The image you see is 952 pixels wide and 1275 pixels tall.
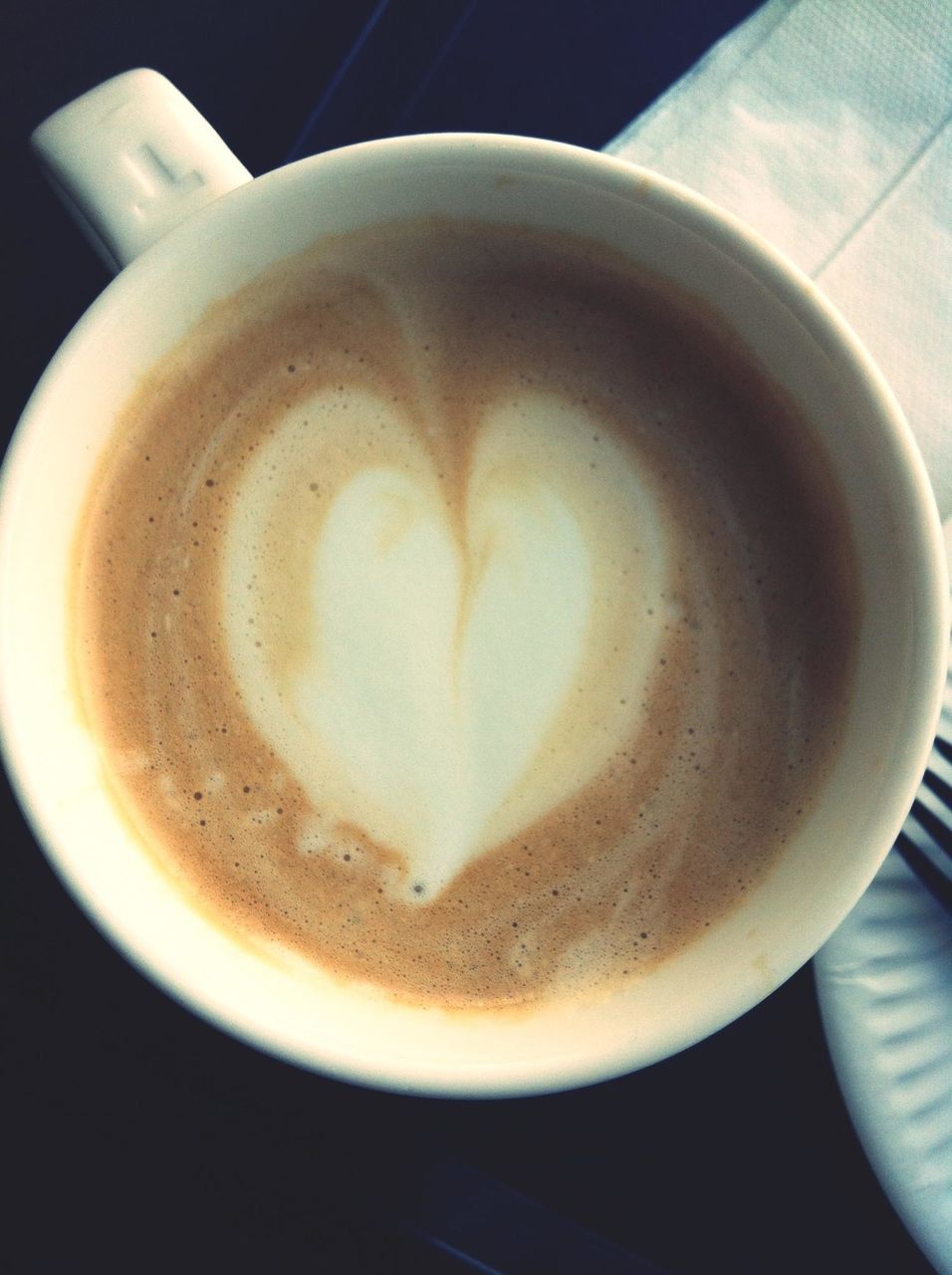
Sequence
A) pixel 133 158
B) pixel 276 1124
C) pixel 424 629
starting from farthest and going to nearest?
pixel 276 1124
pixel 424 629
pixel 133 158

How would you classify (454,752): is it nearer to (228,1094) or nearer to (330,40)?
(228,1094)

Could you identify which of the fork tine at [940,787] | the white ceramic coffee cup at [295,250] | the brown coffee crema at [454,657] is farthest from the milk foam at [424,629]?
the fork tine at [940,787]

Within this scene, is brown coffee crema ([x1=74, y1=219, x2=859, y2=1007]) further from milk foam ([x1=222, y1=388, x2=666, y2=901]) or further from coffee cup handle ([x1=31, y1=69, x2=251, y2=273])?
coffee cup handle ([x1=31, y1=69, x2=251, y2=273])

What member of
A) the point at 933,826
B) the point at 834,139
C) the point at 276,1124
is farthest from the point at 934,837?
the point at 276,1124

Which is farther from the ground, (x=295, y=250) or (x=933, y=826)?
(x=295, y=250)

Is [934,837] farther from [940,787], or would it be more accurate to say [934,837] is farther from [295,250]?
[295,250]

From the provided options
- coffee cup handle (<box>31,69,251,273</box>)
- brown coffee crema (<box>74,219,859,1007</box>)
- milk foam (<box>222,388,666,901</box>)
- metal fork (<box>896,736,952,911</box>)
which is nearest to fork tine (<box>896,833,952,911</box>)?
metal fork (<box>896,736,952,911</box>)

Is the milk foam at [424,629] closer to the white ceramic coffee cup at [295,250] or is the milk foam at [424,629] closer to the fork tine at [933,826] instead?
the white ceramic coffee cup at [295,250]
